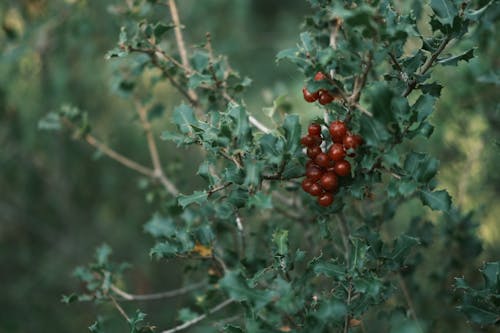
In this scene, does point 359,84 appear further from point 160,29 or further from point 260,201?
point 160,29

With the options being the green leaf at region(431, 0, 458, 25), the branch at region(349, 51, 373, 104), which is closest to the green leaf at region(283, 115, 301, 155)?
the branch at region(349, 51, 373, 104)

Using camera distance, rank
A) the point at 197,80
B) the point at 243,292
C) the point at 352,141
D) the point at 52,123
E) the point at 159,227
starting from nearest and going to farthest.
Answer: the point at 243,292 < the point at 352,141 < the point at 197,80 < the point at 159,227 < the point at 52,123

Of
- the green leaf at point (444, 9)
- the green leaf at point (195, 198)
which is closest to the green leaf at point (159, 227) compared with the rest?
the green leaf at point (195, 198)

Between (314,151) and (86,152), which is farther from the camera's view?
(86,152)

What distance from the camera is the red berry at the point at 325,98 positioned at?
4.36 feet

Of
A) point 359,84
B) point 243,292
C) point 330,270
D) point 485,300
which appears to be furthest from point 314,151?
point 485,300

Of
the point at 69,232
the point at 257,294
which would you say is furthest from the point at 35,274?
the point at 257,294

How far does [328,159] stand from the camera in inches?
51.3

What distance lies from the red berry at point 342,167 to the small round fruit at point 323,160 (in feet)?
0.08

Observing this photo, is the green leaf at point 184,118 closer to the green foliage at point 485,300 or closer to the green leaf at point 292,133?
the green leaf at point 292,133

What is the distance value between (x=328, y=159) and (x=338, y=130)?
84 millimetres

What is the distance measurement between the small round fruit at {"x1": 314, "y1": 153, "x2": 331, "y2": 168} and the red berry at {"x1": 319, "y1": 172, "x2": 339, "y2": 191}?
1.0 inches

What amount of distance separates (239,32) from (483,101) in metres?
2.54

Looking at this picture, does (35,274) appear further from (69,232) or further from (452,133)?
(452,133)
